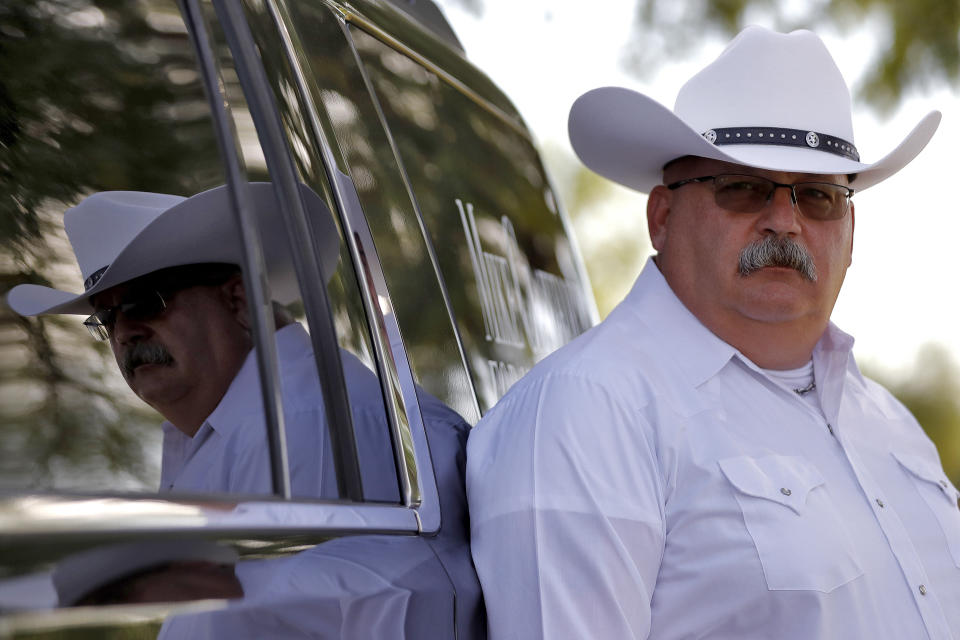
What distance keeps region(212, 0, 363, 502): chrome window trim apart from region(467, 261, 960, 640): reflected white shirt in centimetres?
41

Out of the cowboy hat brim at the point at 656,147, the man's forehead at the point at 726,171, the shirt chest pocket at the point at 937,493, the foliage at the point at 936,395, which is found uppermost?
the cowboy hat brim at the point at 656,147

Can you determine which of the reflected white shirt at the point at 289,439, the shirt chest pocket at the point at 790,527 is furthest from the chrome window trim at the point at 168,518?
the shirt chest pocket at the point at 790,527

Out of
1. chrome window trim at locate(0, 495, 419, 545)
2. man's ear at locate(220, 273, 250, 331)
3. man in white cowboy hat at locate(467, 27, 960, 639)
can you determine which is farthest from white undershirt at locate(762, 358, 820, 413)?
man's ear at locate(220, 273, 250, 331)

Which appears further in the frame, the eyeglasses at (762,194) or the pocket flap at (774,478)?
the eyeglasses at (762,194)

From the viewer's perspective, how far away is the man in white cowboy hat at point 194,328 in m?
1.28

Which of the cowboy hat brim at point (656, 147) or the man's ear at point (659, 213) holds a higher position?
the cowboy hat brim at point (656, 147)

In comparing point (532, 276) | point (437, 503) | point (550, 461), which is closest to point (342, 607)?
point (437, 503)

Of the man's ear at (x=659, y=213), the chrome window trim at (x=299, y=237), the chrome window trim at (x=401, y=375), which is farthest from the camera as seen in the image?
the man's ear at (x=659, y=213)

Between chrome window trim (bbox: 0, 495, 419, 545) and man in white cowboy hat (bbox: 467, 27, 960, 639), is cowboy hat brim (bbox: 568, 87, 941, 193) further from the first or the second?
chrome window trim (bbox: 0, 495, 419, 545)

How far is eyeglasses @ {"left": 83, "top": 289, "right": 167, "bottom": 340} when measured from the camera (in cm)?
129

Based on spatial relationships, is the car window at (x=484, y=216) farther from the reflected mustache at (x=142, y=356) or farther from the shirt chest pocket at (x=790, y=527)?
the reflected mustache at (x=142, y=356)

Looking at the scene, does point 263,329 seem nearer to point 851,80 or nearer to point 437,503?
point 437,503

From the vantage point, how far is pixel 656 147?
8.66 ft

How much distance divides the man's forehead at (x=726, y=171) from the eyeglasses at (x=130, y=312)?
5.11 feet
